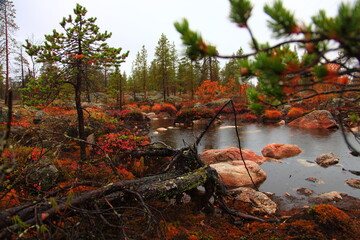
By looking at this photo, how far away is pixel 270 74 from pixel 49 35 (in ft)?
20.9

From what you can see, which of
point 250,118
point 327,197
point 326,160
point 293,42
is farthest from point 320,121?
point 293,42

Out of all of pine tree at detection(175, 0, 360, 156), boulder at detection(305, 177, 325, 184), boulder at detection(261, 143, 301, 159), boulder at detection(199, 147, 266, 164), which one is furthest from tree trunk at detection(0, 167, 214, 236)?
boulder at detection(261, 143, 301, 159)

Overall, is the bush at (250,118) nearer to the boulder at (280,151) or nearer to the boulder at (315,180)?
the boulder at (280,151)

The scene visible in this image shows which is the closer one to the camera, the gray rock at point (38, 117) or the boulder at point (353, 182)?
the boulder at point (353, 182)

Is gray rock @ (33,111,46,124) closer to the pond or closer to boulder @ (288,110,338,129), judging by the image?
the pond

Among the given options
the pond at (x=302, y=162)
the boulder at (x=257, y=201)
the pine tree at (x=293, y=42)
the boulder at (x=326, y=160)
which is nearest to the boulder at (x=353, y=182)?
the pond at (x=302, y=162)

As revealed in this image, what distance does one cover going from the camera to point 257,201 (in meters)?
4.55

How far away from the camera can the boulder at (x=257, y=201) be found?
13.6 feet

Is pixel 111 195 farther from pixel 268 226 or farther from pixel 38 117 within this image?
pixel 38 117

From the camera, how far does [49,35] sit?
19.1 ft

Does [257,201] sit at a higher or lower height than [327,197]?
higher

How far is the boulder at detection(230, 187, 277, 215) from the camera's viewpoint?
163 inches

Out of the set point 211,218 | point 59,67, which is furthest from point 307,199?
point 59,67

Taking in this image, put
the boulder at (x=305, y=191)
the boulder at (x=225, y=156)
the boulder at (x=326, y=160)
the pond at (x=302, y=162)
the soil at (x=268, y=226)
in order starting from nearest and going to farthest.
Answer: the soil at (x=268, y=226), the boulder at (x=305, y=191), the pond at (x=302, y=162), the boulder at (x=326, y=160), the boulder at (x=225, y=156)
